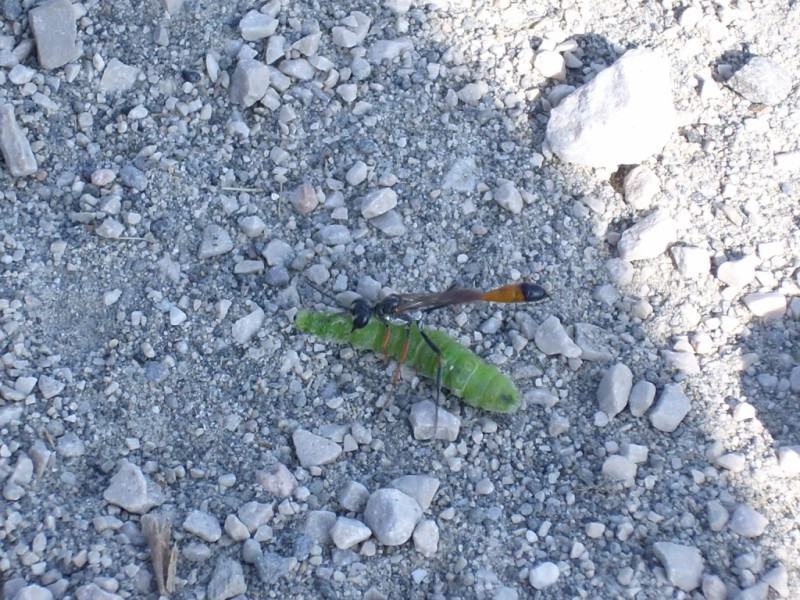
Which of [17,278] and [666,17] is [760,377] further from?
[17,278]

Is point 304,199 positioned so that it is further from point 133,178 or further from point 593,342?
point 593,342

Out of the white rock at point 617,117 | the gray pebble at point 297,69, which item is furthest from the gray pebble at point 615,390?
the gray pebble at point 297,69

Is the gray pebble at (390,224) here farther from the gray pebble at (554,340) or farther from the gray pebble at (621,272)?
the gray pebble at (621,272)

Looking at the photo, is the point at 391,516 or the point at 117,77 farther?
the point at 117,77

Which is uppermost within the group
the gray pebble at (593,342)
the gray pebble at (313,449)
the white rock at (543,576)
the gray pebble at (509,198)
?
the gray pebble at (509,198)

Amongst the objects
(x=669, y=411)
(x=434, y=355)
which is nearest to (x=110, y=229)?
(x=434, y=355)

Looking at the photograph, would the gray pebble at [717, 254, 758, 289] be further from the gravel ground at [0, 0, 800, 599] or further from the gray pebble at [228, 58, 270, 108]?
the gray pebble at [228, 58, 270, 108]

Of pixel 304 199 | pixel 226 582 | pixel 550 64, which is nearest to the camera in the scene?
pixel 226 582

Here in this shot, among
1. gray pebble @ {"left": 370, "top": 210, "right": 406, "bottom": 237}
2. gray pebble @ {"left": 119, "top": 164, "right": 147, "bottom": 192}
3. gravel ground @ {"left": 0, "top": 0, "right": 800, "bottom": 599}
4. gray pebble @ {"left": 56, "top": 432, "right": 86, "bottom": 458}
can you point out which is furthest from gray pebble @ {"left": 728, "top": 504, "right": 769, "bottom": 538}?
gray pebble @ {"left": 119, "top": 164, "right": 147, "bottom": 192}
